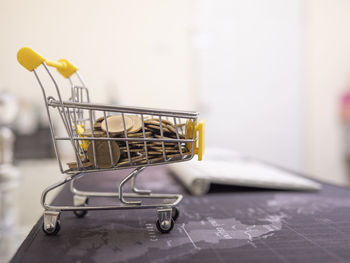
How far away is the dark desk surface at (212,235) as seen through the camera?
1.98ft

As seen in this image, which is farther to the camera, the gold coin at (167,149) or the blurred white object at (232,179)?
the blurred white object at (232,179)

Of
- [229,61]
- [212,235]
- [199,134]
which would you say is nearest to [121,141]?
[199,134]

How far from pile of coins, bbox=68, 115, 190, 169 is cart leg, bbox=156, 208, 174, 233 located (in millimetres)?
113

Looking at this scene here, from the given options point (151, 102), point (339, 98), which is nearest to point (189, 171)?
point (151, 102)

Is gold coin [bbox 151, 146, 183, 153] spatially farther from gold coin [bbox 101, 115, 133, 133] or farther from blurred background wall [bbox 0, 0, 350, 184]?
blurred background wall [bbox 0, 0, 350, 184]

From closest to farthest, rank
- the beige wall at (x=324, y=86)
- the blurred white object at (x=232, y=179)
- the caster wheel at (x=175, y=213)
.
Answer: the caster wheel at (x=175, y=213), the blurred white object at (x=232, y=179), the beige wall at (x=324, y=86)

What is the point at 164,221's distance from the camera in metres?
0.73

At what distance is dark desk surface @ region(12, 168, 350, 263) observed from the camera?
1.98 ft

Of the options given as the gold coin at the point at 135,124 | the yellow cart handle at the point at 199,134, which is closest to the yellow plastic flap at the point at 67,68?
the gold coin at the point at 135,124

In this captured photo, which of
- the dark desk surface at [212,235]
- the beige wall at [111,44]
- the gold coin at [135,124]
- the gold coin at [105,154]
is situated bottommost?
the dark desk surface at [212,235]

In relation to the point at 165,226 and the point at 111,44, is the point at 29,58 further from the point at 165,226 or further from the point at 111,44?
the point at 111,44

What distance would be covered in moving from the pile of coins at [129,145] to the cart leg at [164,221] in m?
0.11

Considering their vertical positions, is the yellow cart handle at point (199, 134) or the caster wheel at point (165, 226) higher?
→ the yellow cart handle at point (199, 134)

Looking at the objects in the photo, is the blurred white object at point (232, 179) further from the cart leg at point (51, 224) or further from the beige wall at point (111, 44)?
the beige wall at point (111, 44)
